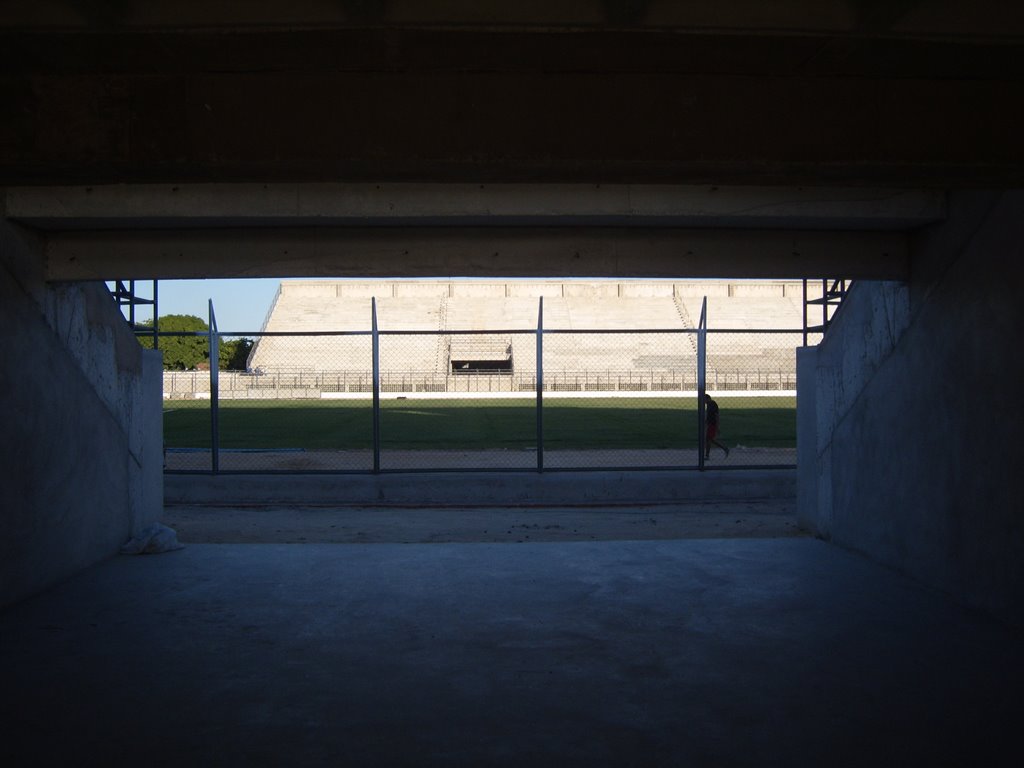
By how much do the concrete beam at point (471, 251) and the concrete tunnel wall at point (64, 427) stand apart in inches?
30.5

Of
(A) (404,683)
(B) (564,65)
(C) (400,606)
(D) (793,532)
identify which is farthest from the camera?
(D) (793,532)

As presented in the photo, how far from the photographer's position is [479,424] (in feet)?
83.0

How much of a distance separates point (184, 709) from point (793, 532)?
25.6 feet

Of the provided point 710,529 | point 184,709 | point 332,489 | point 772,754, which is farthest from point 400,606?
point 332,489

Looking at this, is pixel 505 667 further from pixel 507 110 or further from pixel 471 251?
pixel 471 251

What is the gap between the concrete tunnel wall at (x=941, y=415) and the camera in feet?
20.7

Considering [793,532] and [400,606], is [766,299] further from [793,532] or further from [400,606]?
[400,606]

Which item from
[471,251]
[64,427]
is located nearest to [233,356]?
[64,427]

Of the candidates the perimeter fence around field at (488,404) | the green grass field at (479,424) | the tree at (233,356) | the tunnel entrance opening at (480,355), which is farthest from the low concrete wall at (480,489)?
the tree at (233,356)

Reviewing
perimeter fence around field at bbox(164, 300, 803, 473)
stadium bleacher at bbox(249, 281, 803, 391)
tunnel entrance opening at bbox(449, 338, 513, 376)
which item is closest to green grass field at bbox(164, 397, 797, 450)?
perimeter fence around field at bbox(164, 300, 803, 473)

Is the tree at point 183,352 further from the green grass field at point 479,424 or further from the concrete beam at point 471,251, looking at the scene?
the concrete beam at point 471,251

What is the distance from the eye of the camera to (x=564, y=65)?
467 cm

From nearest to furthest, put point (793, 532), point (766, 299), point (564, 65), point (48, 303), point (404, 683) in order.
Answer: point (564, 65)
point (404, 683)
point (48, 303)
point (793, 532)
point (766, 299)

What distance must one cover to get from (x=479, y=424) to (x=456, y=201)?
18287mm
